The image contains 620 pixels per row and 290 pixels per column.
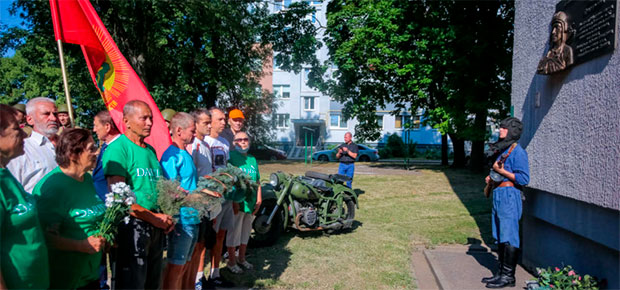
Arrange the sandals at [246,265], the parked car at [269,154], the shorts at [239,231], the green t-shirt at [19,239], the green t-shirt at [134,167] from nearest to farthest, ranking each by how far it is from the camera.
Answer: the green t-shirt at [19,239]
the green t-shirt at [134,167]
the shorts at [239,231]
the sandals at [246,265]
the parked car at [269,154]

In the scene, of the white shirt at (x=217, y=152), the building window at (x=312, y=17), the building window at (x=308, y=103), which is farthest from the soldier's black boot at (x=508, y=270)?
the building window at (x=308, y=103)

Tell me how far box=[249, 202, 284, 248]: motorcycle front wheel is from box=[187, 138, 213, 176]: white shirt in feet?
6.42

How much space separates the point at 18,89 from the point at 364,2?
28.5 m

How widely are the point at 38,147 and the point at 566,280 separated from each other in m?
4.88

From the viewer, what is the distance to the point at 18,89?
103 ft

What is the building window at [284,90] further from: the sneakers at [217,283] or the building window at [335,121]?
the sneakers at [217,283]

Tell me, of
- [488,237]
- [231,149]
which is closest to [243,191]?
[231,149]

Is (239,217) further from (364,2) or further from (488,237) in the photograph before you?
(364,2)

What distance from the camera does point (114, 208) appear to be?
2.45m

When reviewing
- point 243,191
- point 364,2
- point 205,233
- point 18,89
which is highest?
point 364,2

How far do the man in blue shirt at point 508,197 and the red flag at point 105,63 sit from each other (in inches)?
143

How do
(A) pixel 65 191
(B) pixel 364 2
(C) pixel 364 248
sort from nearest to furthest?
(A) pixel 65 191, (C) pixel 364 248, (B) pixel 364 2

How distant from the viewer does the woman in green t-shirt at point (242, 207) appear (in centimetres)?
472

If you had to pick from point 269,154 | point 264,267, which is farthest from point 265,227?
point 269,154
